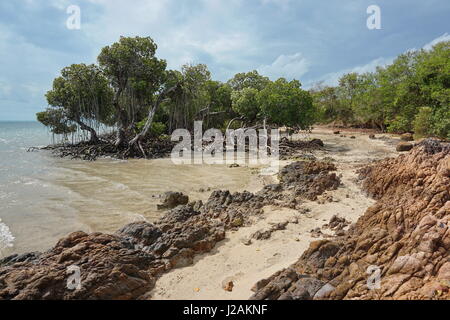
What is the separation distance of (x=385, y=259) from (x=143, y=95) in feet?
78.5

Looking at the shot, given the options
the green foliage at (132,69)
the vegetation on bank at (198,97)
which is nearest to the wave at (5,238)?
the vegetation on bank at (198,97)

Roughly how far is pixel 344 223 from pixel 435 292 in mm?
3220

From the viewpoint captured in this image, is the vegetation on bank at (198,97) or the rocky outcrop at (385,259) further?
the vegetation on bank at (198,97)

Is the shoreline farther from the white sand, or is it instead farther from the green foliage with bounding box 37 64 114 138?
the green foliage with bounding box 37 64 114 138

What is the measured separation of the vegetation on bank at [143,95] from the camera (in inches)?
852

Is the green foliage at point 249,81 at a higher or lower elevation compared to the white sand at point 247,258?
higher

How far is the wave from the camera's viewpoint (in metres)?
6.23

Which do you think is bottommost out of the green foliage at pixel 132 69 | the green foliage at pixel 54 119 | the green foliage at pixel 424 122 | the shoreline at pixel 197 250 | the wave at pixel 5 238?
the wave at pixel 5 238

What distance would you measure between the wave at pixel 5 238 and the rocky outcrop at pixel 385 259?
6423 mm

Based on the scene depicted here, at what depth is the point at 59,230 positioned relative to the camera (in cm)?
707

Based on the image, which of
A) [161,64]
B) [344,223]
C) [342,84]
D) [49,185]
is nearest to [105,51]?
[161,64]

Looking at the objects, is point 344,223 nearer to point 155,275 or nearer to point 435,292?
point 435,292

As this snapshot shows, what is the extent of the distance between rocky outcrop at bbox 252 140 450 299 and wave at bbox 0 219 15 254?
6.42 m

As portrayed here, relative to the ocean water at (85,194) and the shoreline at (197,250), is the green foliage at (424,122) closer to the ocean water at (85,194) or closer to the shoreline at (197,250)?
the ocean water at (85,194)
